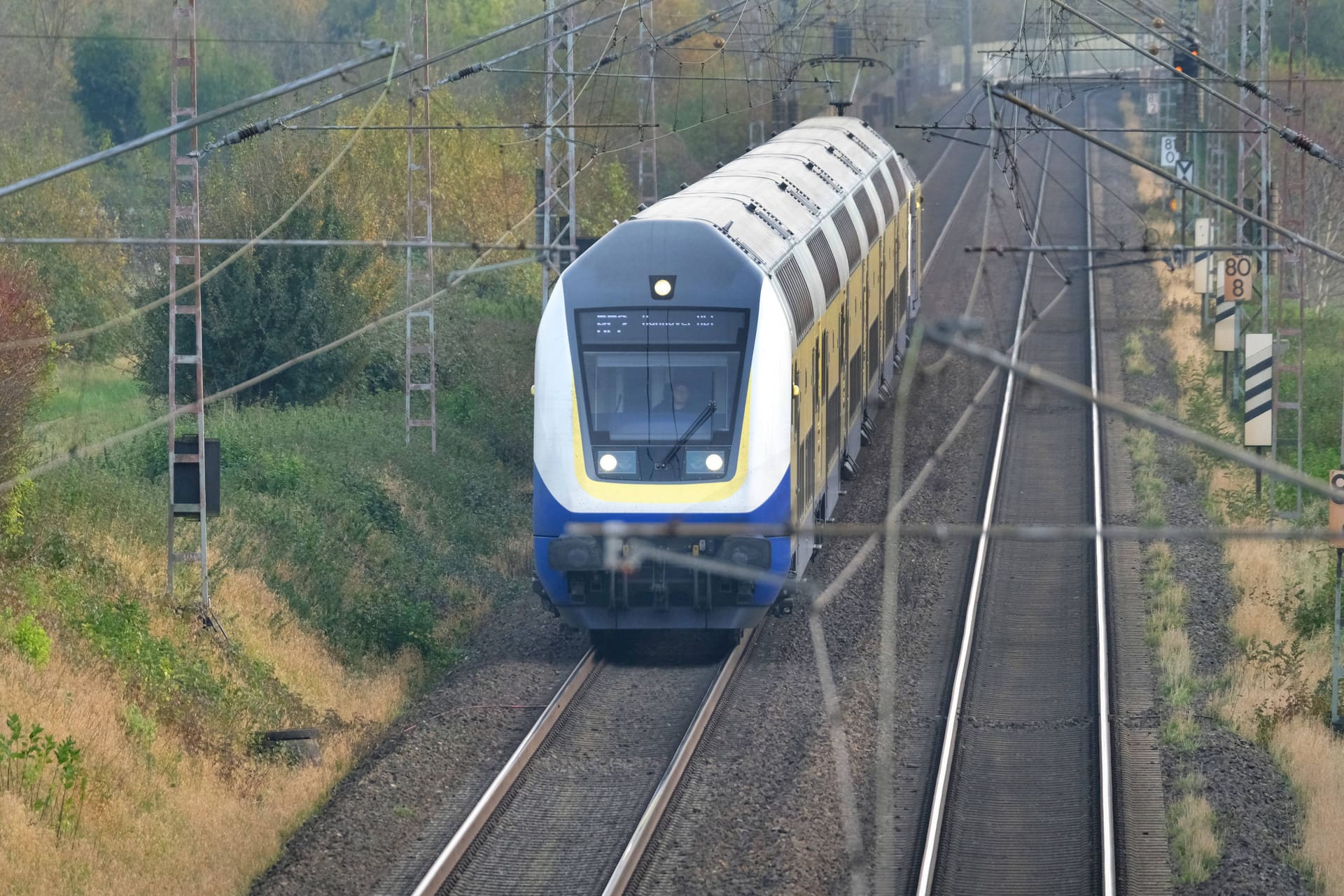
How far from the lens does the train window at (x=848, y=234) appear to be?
20453 mm

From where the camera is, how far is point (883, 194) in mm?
26016

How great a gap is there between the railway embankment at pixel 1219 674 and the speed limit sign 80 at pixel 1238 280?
87.9 inches

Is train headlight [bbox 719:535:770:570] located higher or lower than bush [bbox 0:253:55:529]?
lower

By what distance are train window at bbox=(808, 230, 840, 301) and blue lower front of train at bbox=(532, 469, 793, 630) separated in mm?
3549

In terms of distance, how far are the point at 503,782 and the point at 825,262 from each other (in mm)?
7539

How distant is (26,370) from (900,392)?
10030 mm

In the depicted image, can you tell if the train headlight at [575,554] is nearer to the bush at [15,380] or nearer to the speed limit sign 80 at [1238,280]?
the bush at [15,380]

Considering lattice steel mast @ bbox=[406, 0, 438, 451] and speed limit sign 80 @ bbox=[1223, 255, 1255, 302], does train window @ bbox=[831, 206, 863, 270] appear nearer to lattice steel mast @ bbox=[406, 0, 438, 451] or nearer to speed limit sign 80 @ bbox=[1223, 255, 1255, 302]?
lattice steel mast @ bbox=[406, 0, 438, 451]

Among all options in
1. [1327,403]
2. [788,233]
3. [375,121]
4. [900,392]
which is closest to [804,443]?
[788,233]

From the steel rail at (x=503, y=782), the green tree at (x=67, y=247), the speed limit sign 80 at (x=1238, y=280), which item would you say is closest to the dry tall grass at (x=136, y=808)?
the steel rail at (x=503, y=782)

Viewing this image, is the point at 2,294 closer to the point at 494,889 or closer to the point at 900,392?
the point at 494,889

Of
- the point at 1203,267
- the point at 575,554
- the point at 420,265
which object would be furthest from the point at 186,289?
the point at 1203,267

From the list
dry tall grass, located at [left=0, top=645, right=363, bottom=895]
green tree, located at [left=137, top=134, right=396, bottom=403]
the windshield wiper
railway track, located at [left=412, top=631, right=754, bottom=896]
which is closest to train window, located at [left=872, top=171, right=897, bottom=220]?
green tree, located at [left=137, top=134, right=396, bottom=403]

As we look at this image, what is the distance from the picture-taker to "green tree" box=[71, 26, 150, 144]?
5612cm
